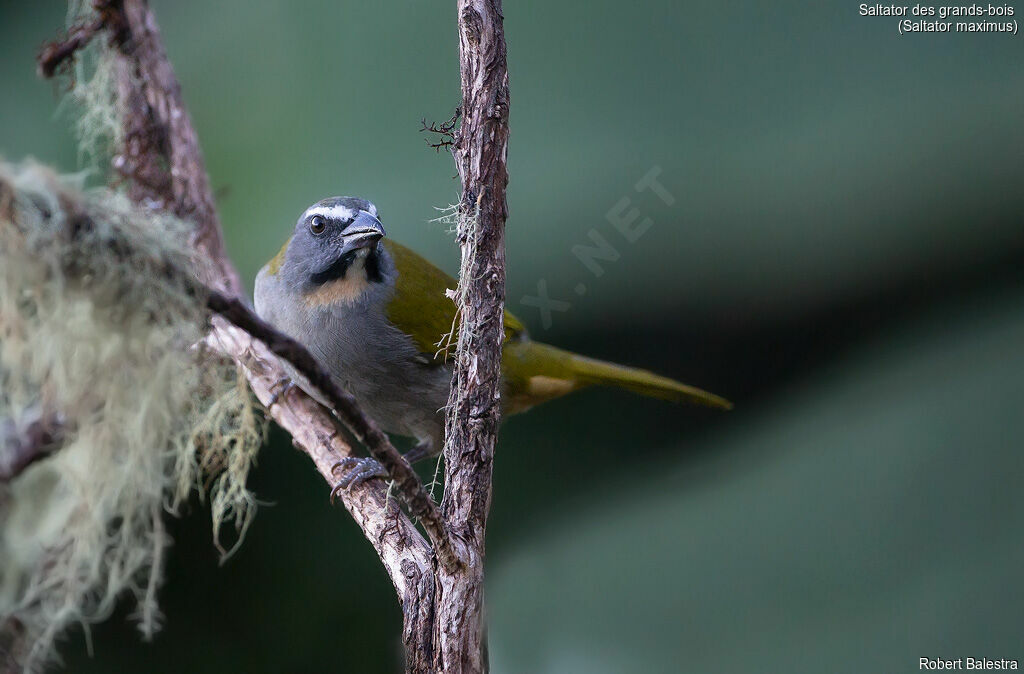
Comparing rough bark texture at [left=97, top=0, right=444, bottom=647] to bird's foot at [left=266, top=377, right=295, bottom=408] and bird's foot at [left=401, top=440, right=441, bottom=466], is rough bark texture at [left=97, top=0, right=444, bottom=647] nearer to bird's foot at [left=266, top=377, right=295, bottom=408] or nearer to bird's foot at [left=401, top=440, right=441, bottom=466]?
bird's foot at [left=266, top=377, right=295, bottom=408]

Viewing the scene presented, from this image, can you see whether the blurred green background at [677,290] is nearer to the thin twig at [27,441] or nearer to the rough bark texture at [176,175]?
the rough bark texture at [176,175]

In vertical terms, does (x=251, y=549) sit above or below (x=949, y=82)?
below

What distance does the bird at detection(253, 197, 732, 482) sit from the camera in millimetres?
1724

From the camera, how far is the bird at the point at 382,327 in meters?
1.72

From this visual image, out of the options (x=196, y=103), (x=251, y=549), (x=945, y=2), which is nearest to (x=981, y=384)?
(x=945, y=2)

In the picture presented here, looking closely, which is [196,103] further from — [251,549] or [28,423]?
[28,423]

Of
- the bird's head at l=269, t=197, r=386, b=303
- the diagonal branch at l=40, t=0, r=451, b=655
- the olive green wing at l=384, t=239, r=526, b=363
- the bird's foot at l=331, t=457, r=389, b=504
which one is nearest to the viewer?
the bird's foot at l=331, t=457, r=389, b=504

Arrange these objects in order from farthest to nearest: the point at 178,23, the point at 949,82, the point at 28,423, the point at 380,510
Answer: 1. the point at 178,23
2. the point at 949,82
3. the point at 380,510
4. the point at 28,423

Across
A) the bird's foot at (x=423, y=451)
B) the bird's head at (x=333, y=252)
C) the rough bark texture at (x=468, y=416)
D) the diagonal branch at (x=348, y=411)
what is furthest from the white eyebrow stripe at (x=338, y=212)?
the diagonal branch at (x=348, y=411)

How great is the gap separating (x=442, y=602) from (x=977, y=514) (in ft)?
4.30

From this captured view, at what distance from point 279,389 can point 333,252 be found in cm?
32

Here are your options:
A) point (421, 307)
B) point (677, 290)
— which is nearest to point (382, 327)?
point (421, 307)

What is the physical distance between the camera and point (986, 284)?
1.91 metres

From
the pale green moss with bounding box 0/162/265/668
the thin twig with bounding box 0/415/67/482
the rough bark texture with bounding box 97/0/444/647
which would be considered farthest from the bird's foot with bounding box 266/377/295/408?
the thin twig with bounding box 0/415/67/482
